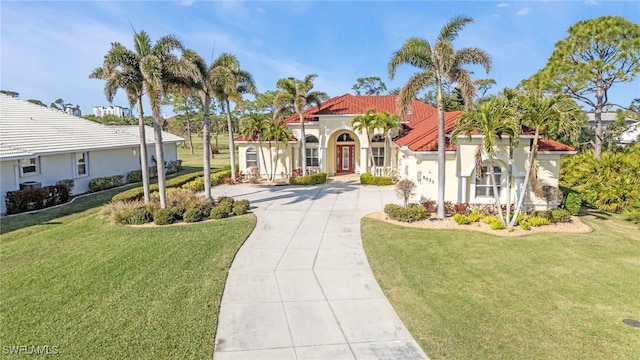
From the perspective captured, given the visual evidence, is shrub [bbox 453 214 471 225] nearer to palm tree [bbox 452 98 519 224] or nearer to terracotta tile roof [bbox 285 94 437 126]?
palm tree [bbox 452 98 519 224]

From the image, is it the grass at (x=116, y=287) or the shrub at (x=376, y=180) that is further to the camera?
the shrub at (x=376, y=180)

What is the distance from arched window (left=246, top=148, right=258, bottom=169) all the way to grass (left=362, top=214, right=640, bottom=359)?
586 inches

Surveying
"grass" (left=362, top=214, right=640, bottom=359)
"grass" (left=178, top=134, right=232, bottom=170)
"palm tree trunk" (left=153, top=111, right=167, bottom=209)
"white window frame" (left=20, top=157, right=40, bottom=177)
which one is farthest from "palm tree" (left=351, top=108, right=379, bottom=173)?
"white window frame" (left=20, top=157, right=40, bottom=177)

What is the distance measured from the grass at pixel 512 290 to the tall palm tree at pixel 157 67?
9171mm

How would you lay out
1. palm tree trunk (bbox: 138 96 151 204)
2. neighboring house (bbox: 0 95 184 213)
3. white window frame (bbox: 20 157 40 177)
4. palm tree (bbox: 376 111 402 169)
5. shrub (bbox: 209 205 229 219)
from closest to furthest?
palm tree trunk (bbox: 138 96 151 204) < shrub (bbox: 209 205 229 219) < neighboring house (bbox: 0 95 184 213) < white window frame (bbox: 20 157 40 177) < palm tree (bbox: 376 111 402 169)

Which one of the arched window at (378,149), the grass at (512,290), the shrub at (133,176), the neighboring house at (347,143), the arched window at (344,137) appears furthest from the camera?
the arched window at (344,137)

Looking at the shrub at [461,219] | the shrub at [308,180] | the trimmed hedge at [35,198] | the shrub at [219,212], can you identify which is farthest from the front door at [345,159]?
the trimmed hedge at [35,198]

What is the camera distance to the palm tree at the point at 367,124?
77.8 feet

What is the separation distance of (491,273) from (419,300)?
2.90m

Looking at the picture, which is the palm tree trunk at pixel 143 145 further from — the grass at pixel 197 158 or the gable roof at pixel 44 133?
the grass at pixel 197 158

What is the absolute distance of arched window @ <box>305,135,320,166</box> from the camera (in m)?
27.4

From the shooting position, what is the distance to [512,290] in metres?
8.91

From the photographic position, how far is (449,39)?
46.3ft

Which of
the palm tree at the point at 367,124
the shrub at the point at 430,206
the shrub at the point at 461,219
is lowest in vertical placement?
the shrub at the point at 461,219
